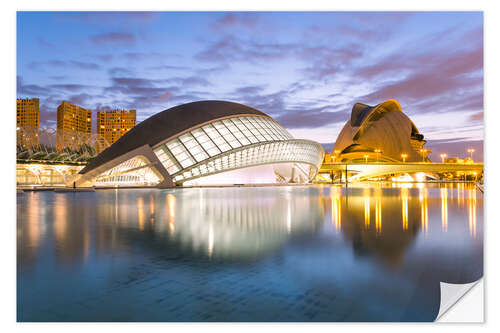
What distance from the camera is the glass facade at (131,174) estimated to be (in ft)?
107

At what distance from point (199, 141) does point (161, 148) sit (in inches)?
143

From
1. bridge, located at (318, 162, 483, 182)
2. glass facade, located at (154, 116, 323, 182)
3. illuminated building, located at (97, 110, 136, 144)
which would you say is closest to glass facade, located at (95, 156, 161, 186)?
glass facade, located at (154, 116, 323, 182)

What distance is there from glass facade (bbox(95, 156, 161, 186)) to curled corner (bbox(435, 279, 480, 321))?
93.6 ft

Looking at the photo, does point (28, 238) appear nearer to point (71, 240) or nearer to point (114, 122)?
point (71, 240)

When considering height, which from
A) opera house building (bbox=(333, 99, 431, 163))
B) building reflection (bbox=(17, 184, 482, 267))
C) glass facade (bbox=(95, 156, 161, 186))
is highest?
opera house building (bbox=(333, 99, 431, 163))

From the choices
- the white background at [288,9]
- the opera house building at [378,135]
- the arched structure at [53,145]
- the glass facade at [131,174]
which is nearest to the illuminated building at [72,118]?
the arched structure at [53,145]

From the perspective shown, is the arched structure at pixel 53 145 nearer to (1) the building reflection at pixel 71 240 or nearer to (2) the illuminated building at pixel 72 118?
(2) the illuminated building at pixel 72 118

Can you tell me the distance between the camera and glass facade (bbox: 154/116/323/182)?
101 ft

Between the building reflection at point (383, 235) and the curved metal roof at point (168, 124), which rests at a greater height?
the curved metal roof at point (168, 124)

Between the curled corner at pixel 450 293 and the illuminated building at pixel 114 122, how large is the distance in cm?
14622

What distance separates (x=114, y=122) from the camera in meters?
142

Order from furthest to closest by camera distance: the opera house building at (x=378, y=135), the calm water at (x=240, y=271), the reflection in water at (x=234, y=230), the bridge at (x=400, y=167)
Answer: the opera house building at (x=378, y=135), the bridge at (x=400, y=167), the reflection in water at (x=234, y=230), the calm water at (x=240, y=271)

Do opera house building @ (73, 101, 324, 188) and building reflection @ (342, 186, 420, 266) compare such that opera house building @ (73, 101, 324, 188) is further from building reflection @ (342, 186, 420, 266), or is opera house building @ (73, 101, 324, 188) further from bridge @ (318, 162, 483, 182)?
building reflection @ (342, 186, 420, 266)
